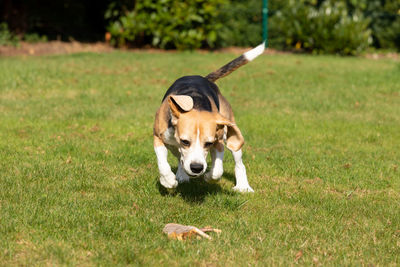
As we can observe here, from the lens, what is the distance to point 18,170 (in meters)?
6.50

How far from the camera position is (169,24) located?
1830cm

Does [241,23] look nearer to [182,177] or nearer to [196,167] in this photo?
[182,177]

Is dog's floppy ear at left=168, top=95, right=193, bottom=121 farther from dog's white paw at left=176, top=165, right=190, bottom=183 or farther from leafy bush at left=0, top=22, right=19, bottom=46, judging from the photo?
leafy bush at left=0, top=22, right=19, bottom=46

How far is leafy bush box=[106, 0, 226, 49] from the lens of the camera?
703 inches

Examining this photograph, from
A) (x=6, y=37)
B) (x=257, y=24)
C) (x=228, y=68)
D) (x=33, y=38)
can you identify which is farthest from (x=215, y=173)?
(x=257, y=24)

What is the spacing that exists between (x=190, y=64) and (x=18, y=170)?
377 inches

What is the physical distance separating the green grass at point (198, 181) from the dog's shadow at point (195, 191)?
3 cm

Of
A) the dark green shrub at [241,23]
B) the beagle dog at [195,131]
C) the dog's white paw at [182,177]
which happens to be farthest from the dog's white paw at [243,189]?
the dark green shrub at [241,23]

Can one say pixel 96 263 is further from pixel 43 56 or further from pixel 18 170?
pixel 43 56

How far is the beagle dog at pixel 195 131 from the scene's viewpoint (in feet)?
16.4

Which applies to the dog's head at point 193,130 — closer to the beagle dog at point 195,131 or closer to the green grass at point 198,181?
the beagle dog at point 195,131

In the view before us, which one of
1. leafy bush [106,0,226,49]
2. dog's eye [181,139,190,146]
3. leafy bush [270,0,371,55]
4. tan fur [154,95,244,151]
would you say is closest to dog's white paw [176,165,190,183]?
tan fur [154,95,244,151]

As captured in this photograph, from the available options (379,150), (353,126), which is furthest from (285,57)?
(379,150)

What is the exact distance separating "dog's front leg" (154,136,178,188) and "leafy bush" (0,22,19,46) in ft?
44.1
